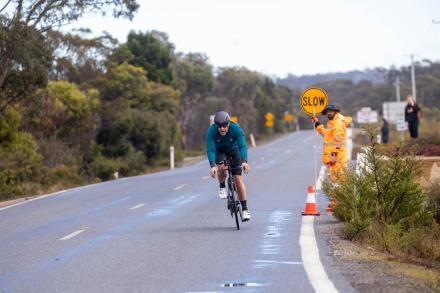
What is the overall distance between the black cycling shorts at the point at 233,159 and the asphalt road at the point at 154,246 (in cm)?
96

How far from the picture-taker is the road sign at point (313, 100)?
19.3 meters

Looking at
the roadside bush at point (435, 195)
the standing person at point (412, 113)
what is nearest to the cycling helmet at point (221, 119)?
the roadside bush at point (435, 195)

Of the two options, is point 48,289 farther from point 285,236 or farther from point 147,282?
point 285,236

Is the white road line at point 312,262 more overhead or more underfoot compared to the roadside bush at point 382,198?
more underfoot

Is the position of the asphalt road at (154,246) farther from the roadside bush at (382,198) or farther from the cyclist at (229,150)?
the roadside bush at (382,198)

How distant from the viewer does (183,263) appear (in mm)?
10836

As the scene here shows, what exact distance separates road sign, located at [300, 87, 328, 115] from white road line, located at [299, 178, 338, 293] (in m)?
4.75

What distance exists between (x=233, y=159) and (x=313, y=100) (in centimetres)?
504

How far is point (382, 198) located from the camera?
1409cm

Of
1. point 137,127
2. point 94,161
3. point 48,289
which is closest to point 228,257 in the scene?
point 48,289

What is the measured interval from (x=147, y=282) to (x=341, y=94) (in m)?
149

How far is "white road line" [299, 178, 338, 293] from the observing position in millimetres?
8830

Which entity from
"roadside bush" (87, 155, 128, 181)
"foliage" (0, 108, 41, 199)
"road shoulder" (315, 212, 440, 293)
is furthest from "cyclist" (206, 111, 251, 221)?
"roadside bush" (87, 155, 128, 181)

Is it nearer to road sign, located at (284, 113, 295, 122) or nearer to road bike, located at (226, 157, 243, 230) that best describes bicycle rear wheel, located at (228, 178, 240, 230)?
road bike, located at (226, 157, 243, 230)
